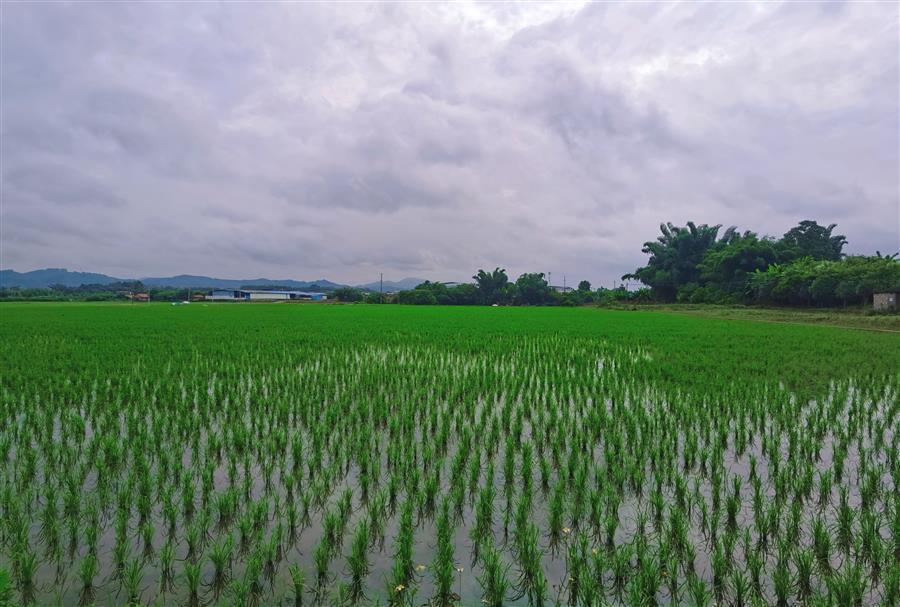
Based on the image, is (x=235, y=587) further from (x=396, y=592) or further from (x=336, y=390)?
(x=336, y=390)

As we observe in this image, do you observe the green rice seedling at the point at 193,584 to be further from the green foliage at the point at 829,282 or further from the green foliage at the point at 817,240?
the green foliage at the point at 817,240

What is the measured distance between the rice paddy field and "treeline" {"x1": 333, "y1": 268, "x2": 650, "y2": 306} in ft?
177

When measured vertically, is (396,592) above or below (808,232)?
below

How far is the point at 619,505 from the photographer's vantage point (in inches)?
133

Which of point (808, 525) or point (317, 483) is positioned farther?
point (317, 483)

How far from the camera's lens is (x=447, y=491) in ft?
11.9

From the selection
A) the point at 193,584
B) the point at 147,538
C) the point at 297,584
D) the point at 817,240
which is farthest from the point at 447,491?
the point at 817,240

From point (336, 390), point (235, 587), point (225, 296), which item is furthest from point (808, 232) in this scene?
point (225, 296)

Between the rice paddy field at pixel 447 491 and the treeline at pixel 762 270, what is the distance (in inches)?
951

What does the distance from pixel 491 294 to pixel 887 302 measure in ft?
152

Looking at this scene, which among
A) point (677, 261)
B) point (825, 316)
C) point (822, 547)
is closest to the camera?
point (822, 547)

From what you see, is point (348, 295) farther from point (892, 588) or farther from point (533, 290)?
point (892, 588)

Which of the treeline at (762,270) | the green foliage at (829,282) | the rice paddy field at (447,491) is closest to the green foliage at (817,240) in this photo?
the treeline at (762,270)

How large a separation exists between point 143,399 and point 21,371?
3.77m
